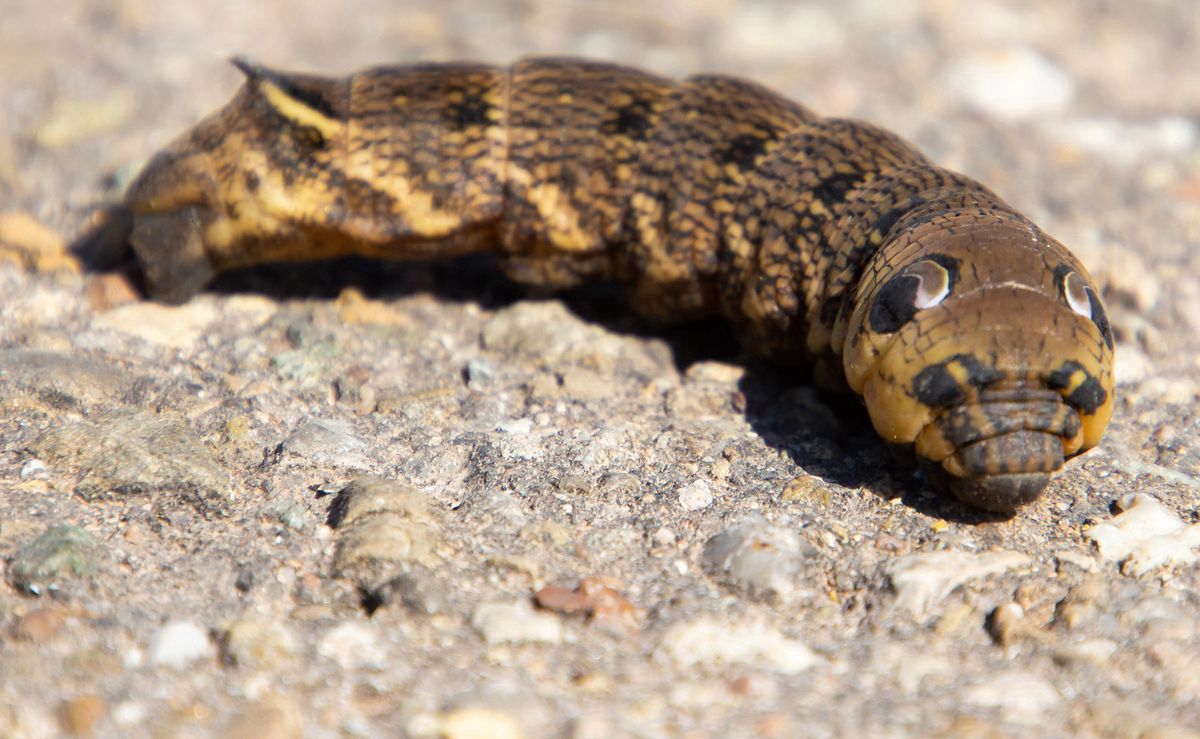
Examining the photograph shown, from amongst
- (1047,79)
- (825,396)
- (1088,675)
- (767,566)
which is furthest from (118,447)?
(1047,79)

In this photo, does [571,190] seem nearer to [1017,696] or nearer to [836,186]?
[836,186]

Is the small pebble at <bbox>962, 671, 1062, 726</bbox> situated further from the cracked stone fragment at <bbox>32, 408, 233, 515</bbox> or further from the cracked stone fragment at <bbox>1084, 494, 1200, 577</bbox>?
the cracked stone fragment at <bbox>32, 408, 233, 515</bbox>

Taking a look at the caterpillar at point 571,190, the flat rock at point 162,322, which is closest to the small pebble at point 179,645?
the flat rock at point 162,322

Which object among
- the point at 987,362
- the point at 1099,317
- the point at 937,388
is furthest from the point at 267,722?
the point at 1099,317

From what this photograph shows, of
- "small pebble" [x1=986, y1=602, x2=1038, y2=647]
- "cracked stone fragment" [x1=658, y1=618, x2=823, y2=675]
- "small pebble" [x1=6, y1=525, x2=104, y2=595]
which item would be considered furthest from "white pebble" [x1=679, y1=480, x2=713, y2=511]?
"small pebble" [x1=6, y1=525, x2=104, y2=595]

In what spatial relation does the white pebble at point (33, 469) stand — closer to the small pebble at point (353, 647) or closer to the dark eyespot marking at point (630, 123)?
the small pebble at point (353, 647)

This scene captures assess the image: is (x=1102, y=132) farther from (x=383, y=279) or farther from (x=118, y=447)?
(x=118, y=447)

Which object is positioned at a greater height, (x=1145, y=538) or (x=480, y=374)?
(x=1145, y=538)
